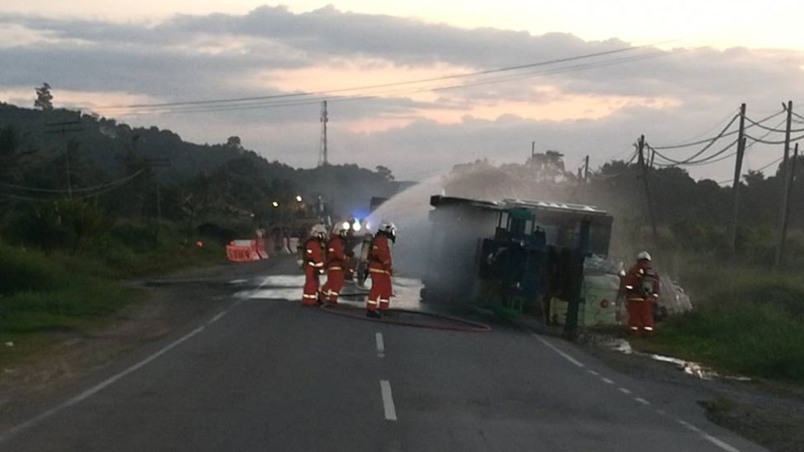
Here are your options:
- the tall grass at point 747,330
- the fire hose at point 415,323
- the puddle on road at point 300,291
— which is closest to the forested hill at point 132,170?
the puddle on road at point 300,291

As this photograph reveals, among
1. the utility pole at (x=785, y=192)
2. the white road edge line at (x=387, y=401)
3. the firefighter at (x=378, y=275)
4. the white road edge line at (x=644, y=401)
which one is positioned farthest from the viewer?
the utility pole at (x=785, y=192)

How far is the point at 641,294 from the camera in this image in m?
26.7

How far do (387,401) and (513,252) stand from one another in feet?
45.7

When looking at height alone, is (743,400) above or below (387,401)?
Result: below

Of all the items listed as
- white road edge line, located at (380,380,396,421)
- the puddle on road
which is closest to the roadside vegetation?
the puddle on road

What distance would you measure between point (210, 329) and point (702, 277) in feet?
84.3

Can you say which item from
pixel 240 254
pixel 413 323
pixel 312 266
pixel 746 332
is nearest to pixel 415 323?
pixel 413 323

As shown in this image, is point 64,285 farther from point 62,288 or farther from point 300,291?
point 300,291

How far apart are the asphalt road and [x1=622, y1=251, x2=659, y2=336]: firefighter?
4687mm

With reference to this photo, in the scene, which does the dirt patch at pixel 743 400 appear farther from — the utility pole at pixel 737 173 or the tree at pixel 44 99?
the tree at pixel 44 99

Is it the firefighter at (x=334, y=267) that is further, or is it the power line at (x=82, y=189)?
the power line at (x=82, y=189)

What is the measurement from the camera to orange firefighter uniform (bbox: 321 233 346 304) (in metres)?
28.1

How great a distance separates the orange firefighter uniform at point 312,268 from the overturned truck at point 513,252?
12.2ft

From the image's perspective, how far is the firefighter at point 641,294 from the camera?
26.6m
